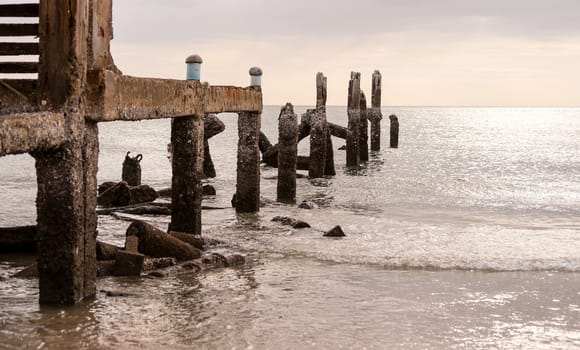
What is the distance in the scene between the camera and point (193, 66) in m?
10.1

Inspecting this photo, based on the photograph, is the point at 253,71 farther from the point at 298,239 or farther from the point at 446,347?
the point at 446,347

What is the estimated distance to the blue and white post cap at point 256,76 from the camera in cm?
1386

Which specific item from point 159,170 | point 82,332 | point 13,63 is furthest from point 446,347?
point 159,170

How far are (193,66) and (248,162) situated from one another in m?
4.06

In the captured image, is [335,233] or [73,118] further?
[335,233]

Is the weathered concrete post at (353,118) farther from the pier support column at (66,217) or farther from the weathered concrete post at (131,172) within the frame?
the pier support column at (66,217)

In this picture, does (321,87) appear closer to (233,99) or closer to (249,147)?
(249,147)

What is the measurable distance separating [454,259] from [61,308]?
5661 mm

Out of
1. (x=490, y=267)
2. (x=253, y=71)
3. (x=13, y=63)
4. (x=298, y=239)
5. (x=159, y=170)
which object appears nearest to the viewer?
(x=13, y=63)

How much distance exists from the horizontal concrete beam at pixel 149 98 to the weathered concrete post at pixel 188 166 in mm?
208

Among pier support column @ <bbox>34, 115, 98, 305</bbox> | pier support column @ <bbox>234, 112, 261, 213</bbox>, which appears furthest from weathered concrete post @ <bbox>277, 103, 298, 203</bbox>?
pier support column @ <bbox>34, 115, 98, 305</bbox>

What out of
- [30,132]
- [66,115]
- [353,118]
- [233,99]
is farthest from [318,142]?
[30,132]

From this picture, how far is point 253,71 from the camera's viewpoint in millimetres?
13867

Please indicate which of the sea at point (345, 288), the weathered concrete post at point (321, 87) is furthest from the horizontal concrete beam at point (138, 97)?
the weathered concrete post at point (321, 87)
